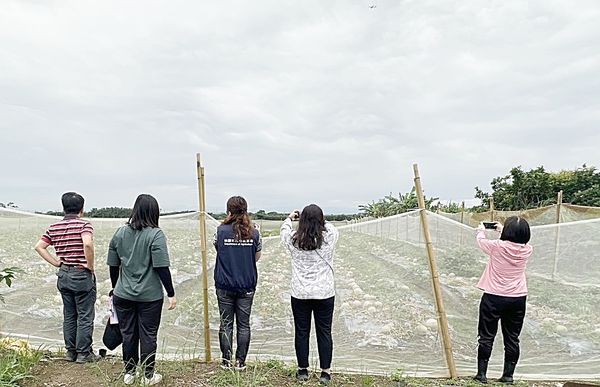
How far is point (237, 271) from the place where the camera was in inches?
137

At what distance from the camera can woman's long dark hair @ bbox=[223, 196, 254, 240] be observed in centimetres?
351

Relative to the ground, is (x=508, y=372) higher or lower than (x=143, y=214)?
lower

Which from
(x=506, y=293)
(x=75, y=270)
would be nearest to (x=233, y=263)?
(x=75, y=270)

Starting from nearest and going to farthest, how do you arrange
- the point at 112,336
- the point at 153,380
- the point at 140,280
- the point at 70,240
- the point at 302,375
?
1. the point at 140,280
2. the point at 153,380
3. the point at 112,336
4. the point at 302,375
5. the point at 70,240

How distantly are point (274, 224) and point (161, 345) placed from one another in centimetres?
140

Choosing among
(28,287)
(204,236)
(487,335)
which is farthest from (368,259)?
(28,287)

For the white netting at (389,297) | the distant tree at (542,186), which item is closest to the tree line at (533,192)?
the distant tree at (542,186)

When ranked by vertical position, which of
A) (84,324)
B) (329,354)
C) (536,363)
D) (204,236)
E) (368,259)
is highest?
(204,236)

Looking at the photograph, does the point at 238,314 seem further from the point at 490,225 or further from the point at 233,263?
the point at 490,225

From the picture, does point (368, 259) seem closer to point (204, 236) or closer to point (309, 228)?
point (309, 228)

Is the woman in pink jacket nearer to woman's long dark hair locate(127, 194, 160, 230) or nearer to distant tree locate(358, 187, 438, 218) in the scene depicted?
woman's long dark hair locate(127, 194, 160, 230)

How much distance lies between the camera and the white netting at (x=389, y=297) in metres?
3.83

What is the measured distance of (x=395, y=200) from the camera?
17.0 metres

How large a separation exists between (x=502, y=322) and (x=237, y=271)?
6.60ft
